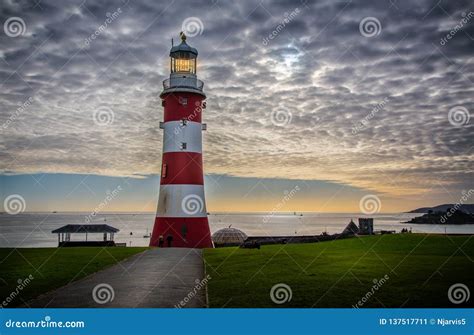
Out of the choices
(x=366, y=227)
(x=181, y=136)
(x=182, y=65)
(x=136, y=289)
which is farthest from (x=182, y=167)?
(x=366, y=227)

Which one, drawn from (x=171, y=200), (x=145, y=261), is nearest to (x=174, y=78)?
(x=171, y=200)

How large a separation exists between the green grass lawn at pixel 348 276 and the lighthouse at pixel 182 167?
21.6 ft

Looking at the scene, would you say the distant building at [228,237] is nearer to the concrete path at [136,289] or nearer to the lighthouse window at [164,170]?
the lighthouse window at [164,170]

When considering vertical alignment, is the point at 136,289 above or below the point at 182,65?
below

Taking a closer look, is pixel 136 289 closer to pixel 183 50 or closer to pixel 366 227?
pixel 183 50

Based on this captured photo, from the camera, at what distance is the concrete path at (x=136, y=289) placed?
958 centimetres

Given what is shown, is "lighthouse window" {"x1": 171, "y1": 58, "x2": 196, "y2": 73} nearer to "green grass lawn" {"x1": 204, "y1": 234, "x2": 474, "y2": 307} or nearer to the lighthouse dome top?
the lighthouse dome top

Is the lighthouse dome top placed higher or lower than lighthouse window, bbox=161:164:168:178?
higher

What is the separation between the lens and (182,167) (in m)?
26.2

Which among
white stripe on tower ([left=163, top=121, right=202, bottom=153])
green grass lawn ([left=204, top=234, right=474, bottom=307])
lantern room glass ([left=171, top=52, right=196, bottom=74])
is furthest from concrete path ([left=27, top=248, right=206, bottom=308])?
lantern room glass ([left=171, top=52, right=196, bottom=74])

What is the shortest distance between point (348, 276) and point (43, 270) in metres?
9.71

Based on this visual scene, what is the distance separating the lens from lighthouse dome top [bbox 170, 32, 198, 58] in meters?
27.3

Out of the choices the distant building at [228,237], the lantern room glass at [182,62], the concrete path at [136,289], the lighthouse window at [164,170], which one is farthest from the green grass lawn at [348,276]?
the distant building at [228,237]

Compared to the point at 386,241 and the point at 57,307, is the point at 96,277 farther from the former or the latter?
the point at 386,241
